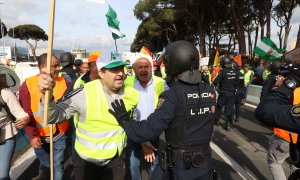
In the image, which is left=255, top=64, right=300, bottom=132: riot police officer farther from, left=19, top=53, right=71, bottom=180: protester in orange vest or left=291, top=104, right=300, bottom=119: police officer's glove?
left=19, top=53, right=71, bottom=180: protester in orange vest

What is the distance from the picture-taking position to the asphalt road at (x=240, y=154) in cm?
482

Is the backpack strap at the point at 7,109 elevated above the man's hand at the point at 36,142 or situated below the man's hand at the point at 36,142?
above

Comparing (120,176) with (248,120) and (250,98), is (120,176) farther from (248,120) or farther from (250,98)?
(250,98)

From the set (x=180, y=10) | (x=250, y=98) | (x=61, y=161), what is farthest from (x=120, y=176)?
(x=180, y=10)

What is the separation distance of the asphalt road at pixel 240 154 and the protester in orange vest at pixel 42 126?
0.95 m

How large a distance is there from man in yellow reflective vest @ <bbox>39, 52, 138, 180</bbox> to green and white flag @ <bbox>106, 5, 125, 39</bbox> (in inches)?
81.3

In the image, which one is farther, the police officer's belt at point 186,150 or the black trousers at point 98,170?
the black trousers at point 98,170

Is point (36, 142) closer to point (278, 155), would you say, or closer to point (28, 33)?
point (278, 155)

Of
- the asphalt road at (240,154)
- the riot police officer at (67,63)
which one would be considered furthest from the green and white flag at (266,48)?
the riot police officer at (67,63)

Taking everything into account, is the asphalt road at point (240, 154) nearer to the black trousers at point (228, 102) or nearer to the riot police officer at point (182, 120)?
the black trousers at point (228, 102)

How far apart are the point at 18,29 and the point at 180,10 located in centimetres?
4293

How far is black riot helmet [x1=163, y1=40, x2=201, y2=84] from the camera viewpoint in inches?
104

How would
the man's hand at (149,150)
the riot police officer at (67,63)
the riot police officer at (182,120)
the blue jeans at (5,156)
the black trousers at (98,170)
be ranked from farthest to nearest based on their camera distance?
the riot police officer at (67,63) < the man's hand at (149,150) < the blue jeans at (5,156) < the black trousers at (98,170) < the riot police officer at (182,120)

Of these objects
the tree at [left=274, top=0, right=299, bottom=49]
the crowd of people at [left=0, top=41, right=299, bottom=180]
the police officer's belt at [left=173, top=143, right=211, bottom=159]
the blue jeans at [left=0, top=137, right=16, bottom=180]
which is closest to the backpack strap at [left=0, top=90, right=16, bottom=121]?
the crowd of people at [left=0, top=41, right=299, bottom=180]
